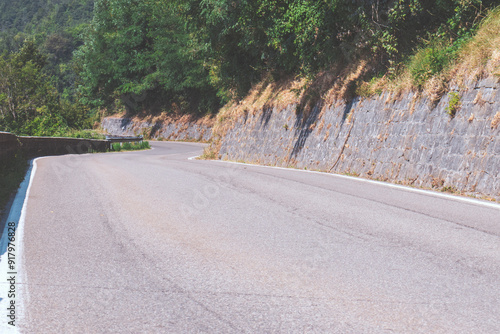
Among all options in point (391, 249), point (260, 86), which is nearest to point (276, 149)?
point (260, 86)

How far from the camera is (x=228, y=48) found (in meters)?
25.2

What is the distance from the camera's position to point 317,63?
18531 mm

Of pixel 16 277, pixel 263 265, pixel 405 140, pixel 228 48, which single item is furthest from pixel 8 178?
pixel 228 48

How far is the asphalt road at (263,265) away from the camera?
3594 millimetres

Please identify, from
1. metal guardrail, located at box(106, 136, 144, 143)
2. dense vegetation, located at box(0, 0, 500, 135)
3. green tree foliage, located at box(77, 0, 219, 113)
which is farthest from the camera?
green tree foliage, located at box(77, 0, 219, 113)

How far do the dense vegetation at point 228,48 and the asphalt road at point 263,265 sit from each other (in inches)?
272

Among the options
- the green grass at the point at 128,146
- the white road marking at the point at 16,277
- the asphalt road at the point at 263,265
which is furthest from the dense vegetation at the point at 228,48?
the white road marking at the point at 16,277

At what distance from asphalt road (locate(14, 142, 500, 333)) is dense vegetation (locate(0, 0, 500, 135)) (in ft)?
22.7

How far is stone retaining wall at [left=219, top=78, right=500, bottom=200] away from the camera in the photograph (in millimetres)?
10078

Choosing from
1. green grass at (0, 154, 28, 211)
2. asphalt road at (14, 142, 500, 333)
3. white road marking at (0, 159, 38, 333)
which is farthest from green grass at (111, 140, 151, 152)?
white road marking at (0, 159, 38, 333)

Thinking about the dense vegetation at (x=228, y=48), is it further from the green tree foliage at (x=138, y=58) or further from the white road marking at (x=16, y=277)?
the white road marking at (x=16, y=277)

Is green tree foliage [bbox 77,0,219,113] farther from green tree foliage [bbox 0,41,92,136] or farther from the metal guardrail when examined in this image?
the metal guardrail

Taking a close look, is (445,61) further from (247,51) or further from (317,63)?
(247,51)

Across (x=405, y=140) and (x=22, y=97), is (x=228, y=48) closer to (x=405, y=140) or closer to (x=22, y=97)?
(x=405, y=140)
